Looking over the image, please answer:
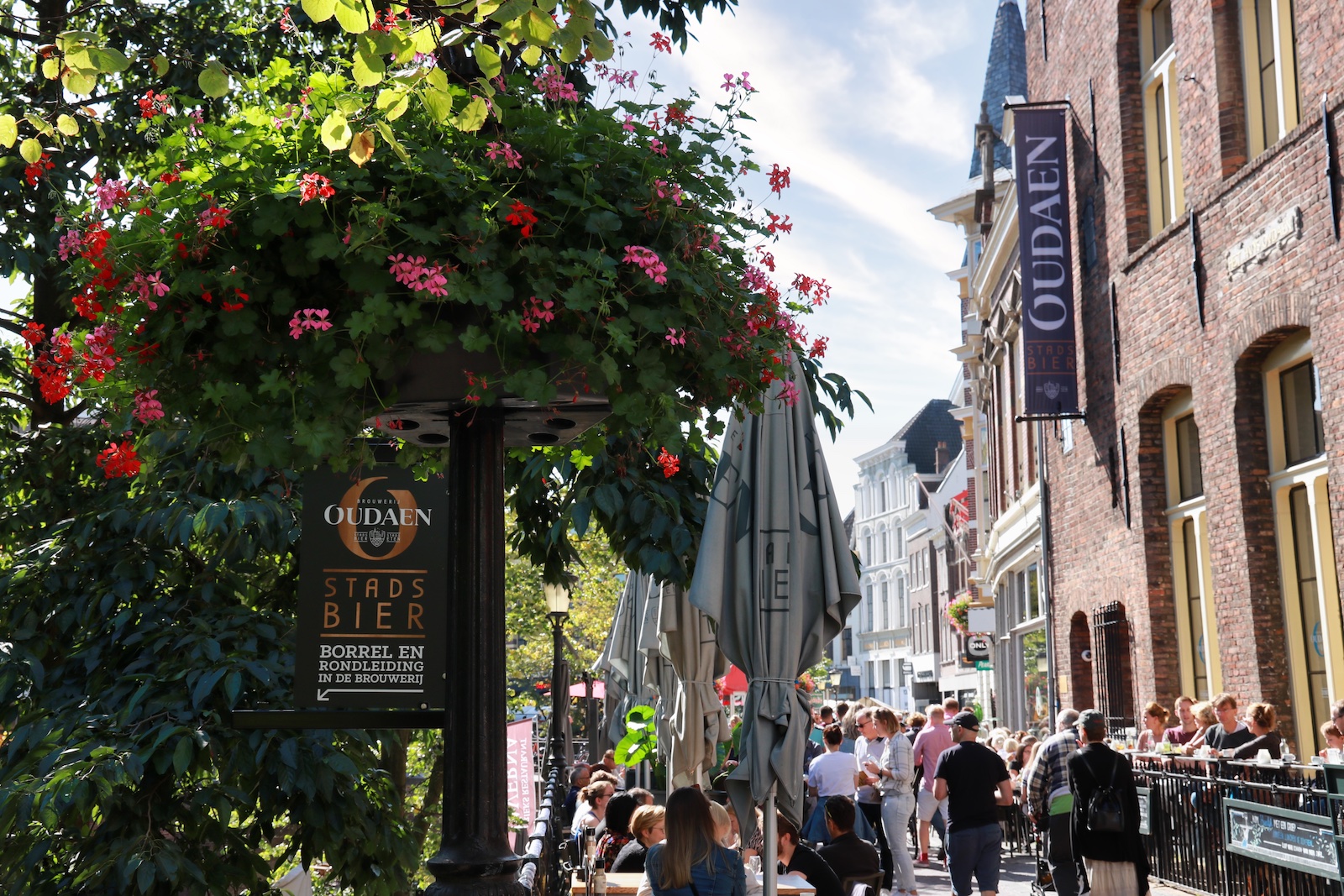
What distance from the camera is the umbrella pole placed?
5645mm

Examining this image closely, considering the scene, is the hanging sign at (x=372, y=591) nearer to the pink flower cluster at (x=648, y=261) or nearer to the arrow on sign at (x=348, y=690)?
the arrow on sign at (x=348, y=690)

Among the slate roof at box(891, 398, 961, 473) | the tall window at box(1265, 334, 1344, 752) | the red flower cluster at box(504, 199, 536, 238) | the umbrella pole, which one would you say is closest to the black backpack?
the tall window at box(1265, 334, 1344, 752)

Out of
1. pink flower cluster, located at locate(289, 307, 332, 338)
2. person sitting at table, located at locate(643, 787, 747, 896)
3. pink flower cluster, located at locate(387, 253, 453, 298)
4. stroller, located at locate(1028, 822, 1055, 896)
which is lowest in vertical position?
stroller, located at locate(1028, 822, 1055, 896)

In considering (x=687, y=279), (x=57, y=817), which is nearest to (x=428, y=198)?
(x=687, y=279)

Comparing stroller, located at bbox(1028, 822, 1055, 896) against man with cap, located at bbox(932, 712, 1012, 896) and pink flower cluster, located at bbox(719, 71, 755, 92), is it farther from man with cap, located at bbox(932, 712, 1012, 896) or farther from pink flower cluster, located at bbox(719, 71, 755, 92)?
pink flower cluster, located at bbox(719, 71, 755, 92)

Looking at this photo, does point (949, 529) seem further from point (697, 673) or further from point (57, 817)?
point (57, 817)

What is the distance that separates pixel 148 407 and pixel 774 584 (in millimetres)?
3247

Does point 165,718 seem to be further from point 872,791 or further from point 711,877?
point 872,791

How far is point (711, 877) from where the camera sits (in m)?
5.84

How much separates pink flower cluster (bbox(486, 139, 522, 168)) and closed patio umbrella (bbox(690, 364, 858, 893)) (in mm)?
2773

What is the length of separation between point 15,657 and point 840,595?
3806 mm

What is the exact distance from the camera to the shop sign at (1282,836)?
28.5ft

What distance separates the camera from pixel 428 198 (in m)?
2.98

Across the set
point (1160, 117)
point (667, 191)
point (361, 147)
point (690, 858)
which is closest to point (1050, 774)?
point (690, 858)
